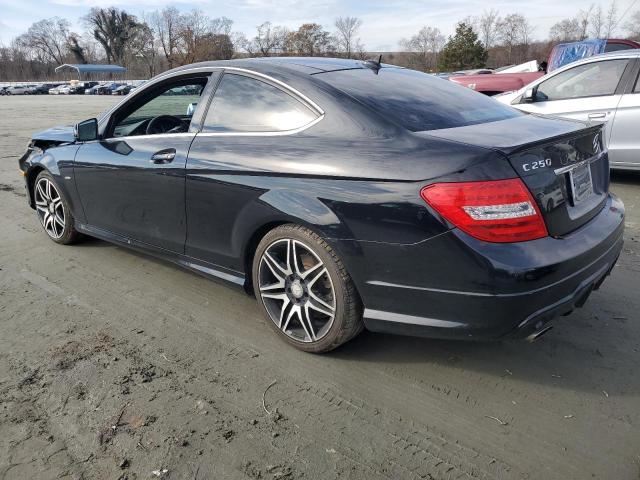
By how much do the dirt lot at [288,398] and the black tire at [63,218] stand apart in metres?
1.07

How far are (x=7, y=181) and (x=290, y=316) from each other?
666cm

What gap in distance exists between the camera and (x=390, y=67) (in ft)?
12.1

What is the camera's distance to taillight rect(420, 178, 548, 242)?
2240 mm

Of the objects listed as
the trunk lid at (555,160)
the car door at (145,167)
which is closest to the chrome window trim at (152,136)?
the car door at (145,167)

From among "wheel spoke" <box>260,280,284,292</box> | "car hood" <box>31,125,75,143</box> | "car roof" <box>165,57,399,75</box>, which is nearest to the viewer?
"wheel spoke" <box>260,280,284,292</box>

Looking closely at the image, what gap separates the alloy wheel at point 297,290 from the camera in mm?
2812

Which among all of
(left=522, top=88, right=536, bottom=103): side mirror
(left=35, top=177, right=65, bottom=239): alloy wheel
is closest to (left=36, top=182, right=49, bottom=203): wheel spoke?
(left=35, top=177, right=65, bottom=239): alloy wheel

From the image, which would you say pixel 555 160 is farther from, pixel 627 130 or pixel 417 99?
pixel 627 130

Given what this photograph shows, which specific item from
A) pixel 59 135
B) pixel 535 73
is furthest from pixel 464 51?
pixel 59 135

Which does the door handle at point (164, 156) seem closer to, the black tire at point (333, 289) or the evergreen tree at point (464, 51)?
the black tire at point (333, 289)

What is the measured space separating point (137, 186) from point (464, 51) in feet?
190

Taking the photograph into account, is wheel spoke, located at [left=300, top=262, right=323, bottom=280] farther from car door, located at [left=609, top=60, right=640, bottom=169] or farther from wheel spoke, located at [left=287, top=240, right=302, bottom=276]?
car door, located at [left=609, top=60, right=640, bottom=169]

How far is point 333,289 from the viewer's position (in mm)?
2707

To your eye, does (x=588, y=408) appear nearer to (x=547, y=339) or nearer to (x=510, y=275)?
(x=547, y=339)
